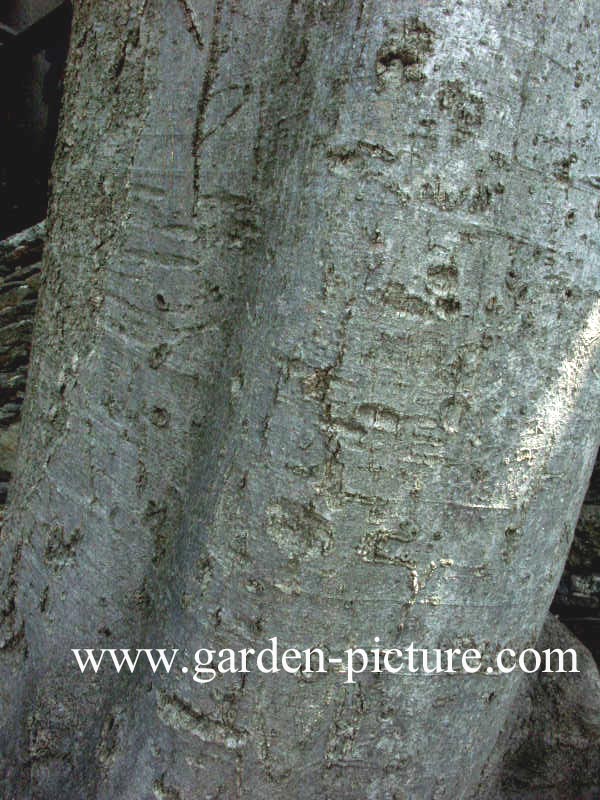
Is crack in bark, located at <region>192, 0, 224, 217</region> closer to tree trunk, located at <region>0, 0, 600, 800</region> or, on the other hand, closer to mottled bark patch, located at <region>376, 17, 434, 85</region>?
tree trunk, located at <region>0, 0, 600, 800</region>

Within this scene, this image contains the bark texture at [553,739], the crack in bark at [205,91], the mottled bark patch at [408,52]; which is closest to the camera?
the mottled bark patch at [408,52]

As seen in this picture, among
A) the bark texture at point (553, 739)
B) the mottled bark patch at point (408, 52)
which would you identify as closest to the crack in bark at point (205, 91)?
the mottled bark patch at point (408, 52)

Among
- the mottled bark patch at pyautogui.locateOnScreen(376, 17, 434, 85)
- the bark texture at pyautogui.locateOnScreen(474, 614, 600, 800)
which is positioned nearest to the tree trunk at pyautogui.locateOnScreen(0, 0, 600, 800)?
the mottled bark patch at pyautogui.locateOnScreen(376, 17, 434, 85)

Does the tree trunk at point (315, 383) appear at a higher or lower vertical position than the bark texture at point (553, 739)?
higher

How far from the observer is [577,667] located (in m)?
1.44

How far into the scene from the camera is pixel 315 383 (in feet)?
2.79

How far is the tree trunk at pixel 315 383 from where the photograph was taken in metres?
0.83

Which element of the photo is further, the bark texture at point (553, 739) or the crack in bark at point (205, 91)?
the bark texture at point (553, 739)

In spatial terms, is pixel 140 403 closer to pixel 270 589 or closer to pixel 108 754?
pixel 270 589

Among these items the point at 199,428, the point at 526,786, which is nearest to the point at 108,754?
the point at 199,428

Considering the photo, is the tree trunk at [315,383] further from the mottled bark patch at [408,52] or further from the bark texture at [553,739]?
the bark texture at [553,739]

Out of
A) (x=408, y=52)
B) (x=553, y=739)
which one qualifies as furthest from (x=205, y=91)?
(x=553, y=739)

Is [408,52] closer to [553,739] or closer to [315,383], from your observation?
[315,383]

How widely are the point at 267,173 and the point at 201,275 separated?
0.17 m
